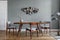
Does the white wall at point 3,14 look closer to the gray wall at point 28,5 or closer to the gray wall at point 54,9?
the gray wall at point 28,5

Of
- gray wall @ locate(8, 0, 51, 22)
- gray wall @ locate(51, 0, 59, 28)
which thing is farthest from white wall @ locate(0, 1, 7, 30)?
gray wall @ locate(51, 0, 59, 28)

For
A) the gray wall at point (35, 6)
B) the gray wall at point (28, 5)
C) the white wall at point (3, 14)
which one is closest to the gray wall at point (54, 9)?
the gray wall at point (35, 6)

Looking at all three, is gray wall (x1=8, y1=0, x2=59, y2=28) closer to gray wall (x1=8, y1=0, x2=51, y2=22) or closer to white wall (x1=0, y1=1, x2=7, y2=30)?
gray wall (x1=8, y1=0, x2=51, y2=22)

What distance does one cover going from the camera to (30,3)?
416 inches

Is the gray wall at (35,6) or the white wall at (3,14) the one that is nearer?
the white wall at (3,14)

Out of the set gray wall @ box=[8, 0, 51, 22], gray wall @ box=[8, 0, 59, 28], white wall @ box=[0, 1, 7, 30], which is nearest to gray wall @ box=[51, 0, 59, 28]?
gray wall @ box=[8, 0, 59, 28]

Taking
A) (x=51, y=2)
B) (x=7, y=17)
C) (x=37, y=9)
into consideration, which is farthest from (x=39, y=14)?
(x=7, y=17)

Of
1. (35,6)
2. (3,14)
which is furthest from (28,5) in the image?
(3,14)

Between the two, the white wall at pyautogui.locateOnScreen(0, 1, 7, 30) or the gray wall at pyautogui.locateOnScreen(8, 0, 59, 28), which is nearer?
the white wall at pyautogui.locateOnScreen(0, 1, 7, 30)

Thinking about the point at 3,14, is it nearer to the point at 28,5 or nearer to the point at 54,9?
the point at 28,5

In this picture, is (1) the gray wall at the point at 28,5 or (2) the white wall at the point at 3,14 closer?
(2) the white wall at the point at 3,14

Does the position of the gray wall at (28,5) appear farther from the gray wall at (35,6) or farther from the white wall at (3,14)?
the white wall at (3,14)

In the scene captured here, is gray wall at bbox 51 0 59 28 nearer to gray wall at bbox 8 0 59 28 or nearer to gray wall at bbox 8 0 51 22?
gray wall at bbox 8 0 59 28

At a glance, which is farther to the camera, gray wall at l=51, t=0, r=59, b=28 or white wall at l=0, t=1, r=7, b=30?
gray wall at l=51, t=0, r=59, b=28
